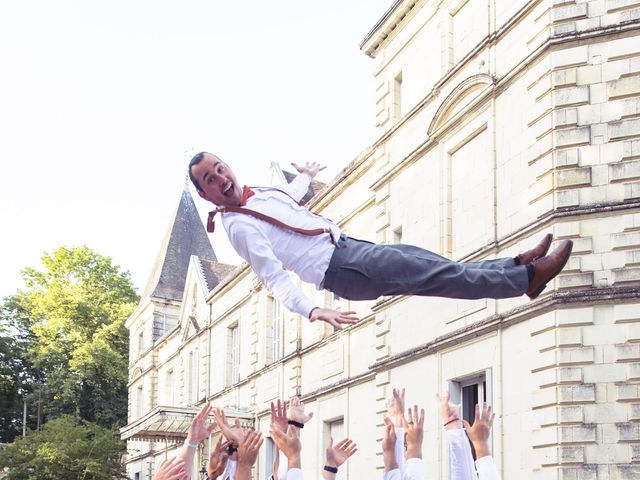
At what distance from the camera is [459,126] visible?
19.1 metres

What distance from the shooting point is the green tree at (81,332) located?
162ft

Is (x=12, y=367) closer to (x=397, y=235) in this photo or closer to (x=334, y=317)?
(x=397, y=235)

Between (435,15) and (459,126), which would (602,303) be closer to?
(459,126)

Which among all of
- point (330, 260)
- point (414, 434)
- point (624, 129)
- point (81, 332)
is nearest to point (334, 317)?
point (330, 260)

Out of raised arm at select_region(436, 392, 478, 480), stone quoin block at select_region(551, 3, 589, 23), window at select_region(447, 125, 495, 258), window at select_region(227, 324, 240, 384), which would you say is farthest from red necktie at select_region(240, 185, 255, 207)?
window at select_region(227, 324, 240, 384)

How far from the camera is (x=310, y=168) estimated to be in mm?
7625

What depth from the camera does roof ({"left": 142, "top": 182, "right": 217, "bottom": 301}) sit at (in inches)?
1834

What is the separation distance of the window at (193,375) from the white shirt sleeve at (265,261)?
105 ft

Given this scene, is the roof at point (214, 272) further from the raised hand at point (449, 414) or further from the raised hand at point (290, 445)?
the raised hand at point (290, 445)

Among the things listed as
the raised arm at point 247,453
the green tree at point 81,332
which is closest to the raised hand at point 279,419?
the raised arm at point 247,453

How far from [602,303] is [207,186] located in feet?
32.7

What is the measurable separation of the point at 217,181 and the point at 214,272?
3414 cm

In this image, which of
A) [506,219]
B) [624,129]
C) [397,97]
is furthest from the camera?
[397,97]

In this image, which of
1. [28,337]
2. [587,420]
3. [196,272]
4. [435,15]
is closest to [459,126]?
[435,15]
